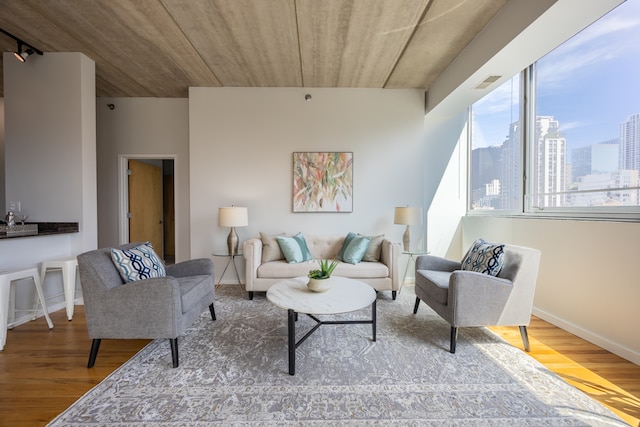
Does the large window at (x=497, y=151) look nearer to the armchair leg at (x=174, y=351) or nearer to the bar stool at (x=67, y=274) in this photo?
the armchair leg at (x=174, y=351)

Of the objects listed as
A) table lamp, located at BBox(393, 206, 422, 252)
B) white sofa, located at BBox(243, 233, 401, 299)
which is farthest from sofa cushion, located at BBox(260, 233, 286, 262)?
table lamp, located at BBox(393, 206, 422, 252)

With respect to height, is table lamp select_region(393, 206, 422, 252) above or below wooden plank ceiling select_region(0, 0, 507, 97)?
below

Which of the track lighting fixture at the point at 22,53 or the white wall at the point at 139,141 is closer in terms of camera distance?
the track lighting fixture at the point at 22,53

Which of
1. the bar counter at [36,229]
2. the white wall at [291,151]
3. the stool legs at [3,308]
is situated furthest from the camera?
A: the white wall at [291,151]

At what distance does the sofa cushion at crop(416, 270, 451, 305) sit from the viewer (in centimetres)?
225

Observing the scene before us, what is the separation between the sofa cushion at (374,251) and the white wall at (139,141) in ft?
9.59

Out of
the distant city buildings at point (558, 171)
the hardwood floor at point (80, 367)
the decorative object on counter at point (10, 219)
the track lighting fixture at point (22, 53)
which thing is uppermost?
the track lighting fixture at point (22, 53)

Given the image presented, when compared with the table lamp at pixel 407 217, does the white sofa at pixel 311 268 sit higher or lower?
lower

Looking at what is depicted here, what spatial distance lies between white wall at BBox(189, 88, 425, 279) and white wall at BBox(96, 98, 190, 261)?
0.52 m

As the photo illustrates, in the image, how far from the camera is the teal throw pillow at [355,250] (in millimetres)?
3391

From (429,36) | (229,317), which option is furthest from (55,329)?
(429,36)

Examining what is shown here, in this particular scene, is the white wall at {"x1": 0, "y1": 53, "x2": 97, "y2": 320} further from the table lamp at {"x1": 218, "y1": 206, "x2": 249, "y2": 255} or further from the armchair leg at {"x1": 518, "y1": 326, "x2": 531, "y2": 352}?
the armchair leg at {"x1": 518, "y1": 326, "x2": 531, "y2": 352}

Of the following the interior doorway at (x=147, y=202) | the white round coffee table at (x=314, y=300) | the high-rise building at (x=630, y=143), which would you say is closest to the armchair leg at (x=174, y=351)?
the white round coffee table at (x=314, y=300)

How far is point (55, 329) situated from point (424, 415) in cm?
329
